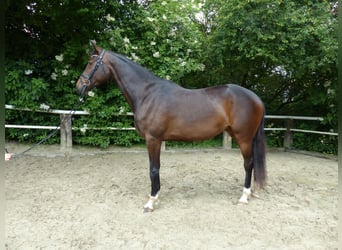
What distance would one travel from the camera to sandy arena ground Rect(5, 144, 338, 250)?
210 cm

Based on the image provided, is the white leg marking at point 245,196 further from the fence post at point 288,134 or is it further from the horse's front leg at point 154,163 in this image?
the fence post at point 288,134

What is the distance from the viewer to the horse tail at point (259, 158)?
298 cm

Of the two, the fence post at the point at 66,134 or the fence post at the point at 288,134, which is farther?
the fence post at the point at 288,134

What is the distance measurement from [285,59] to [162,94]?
126 inches

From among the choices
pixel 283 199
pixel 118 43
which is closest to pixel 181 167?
pixel 283 199

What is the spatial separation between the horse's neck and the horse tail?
56.4 inches

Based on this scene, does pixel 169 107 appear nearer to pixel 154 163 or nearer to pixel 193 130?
pixel 193 130

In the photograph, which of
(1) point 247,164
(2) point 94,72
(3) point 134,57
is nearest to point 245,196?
(1) point 247,164

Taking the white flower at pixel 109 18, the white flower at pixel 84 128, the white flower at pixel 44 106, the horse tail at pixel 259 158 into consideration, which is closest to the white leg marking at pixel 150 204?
the horse tail at pixel 259 158

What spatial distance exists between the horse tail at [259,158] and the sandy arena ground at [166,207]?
0.26m

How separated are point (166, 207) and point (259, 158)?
48.3 inches

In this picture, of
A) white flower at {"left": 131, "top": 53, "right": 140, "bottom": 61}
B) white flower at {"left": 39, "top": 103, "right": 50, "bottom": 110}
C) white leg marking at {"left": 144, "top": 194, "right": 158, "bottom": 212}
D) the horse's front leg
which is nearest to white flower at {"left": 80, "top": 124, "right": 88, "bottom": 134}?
white flower at {"left": 39, "top": 103, "right": 50, "bottom": 110}

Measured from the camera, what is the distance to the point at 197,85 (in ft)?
22.0

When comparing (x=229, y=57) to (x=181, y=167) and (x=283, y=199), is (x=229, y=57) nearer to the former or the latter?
(x=181, y=167)
